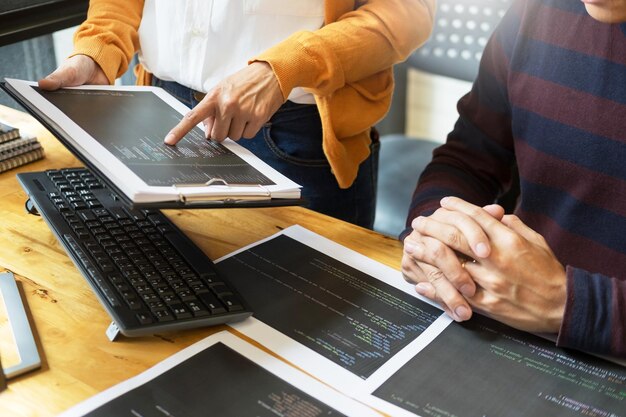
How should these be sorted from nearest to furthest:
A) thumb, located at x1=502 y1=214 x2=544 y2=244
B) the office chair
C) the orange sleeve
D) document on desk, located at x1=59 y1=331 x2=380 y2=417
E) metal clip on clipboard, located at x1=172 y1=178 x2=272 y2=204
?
document on desk, located at x1=59 y1=331 x2=380 y2=417, metal clip on clipboard, located at x1=172 y1=178 x2=272 y2=204, thumb, located at x1=502 y1=214 x2=544 y2=244, the orange sleeve, the office chair

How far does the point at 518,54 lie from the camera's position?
1132 mm

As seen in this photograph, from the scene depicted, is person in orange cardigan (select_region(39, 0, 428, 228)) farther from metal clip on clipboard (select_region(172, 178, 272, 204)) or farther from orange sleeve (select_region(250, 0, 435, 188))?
metal clip on clipboard (select_region(172, 178, 272, 204))

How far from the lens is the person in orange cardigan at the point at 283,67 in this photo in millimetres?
1125

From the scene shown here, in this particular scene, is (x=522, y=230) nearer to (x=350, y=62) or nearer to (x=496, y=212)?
(x=496, y=212)

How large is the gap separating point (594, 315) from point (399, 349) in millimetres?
225

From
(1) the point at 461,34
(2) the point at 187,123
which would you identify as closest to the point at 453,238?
(2) the point at 187,123

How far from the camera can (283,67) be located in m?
1.12

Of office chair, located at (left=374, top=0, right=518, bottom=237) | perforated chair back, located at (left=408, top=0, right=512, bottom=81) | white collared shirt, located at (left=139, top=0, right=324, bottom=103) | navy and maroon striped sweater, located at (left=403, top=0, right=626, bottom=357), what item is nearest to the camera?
navy and maroon striped sweater, located at (left=403, top=0, right=626, bottom=357)

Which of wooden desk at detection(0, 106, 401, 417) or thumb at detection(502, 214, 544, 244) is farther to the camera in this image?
thumb at detection(502, 214, 544, 244)

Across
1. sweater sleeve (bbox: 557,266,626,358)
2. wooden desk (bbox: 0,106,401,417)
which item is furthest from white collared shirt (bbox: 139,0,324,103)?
sweater sleeve (bbox: 557,266,626,358)

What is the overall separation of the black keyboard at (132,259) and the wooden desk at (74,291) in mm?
28

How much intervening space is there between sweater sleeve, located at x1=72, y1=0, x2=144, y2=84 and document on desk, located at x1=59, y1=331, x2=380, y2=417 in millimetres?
664

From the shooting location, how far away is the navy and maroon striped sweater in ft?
3.42

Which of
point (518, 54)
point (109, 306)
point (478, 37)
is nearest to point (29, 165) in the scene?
point (109, 306)
